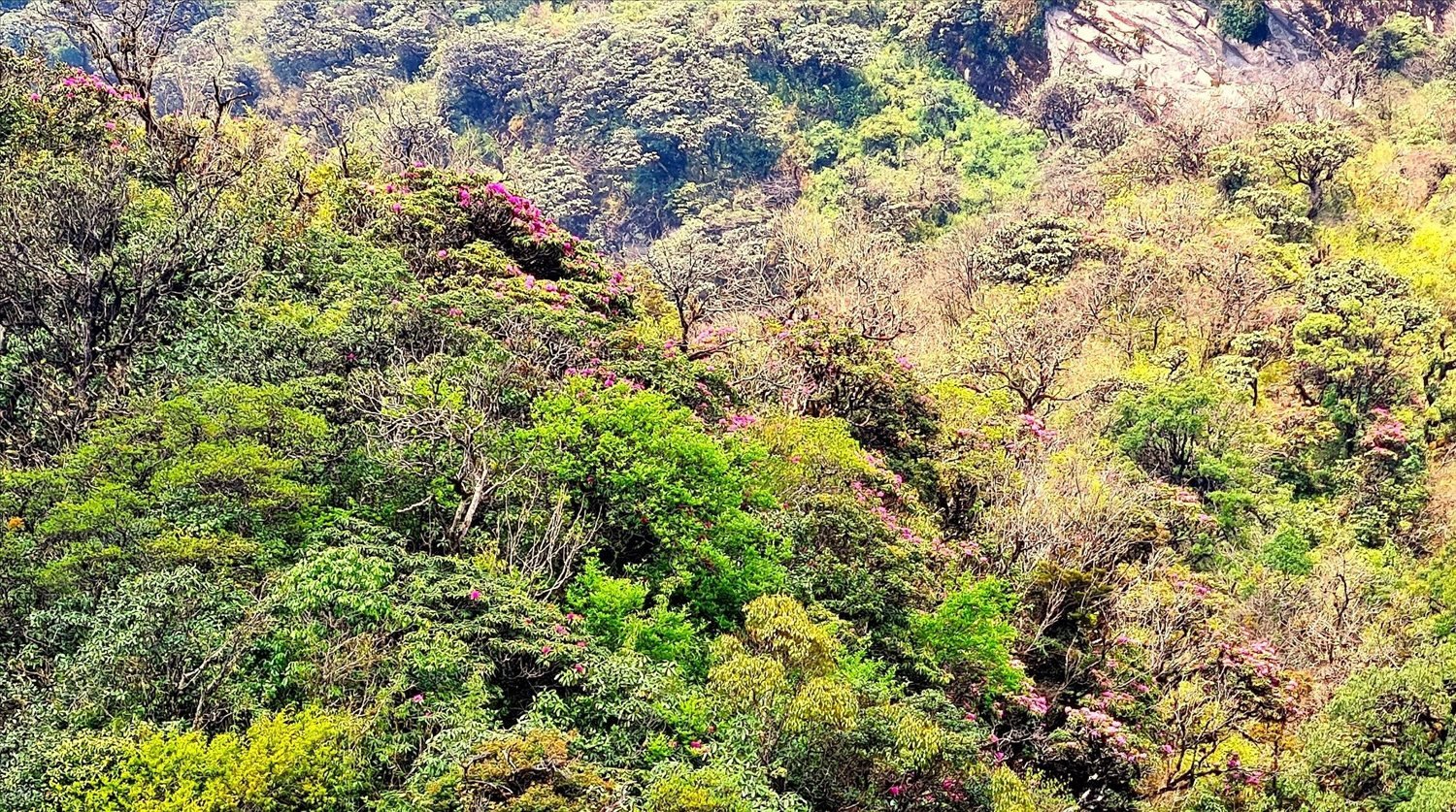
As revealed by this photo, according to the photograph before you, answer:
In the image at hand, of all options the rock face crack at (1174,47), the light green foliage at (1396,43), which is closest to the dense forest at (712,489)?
the light green foliage at (1396,43)

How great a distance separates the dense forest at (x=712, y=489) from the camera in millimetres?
13156

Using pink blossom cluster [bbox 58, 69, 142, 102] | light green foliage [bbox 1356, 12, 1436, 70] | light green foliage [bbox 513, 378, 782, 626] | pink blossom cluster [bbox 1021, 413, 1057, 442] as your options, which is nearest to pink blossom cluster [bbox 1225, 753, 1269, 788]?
light green foliage [bbox 513, 378, 782, 626]

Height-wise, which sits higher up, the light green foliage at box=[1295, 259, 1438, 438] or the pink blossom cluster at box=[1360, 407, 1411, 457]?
the light green foliage at box=[1295, 259, 1438, 438]

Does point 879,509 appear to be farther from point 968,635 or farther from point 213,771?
point 213,771

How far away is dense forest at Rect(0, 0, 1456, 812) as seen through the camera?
13.2 metres

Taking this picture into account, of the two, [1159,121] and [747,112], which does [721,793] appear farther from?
[747,112]

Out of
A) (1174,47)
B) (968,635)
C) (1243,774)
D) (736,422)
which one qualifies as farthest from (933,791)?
(1174,47)

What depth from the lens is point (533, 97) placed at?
65562 millimetres

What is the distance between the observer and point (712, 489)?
18.6 meters

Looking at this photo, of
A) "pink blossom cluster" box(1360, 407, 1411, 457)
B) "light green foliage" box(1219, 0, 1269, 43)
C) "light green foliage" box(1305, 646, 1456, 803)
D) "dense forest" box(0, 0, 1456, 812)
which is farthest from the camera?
"light green foliage" box(1219, 0, 1269, 43)

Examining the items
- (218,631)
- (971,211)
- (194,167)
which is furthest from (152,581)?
(971,211)

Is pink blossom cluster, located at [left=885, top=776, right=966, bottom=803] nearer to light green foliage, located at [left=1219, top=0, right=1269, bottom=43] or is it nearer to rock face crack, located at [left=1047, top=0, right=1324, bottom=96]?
rock face crack, located at [left=1047, top=0, right=1324, bottom=96]

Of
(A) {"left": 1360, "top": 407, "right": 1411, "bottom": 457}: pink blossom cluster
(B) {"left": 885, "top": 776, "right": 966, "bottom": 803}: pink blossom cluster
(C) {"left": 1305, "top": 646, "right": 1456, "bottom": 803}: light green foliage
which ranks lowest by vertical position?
(A) {"left": 1360, "top": 407, "right": 1411, "bottom": 457}: pink blossom cluster

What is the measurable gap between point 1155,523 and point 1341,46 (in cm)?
4351
